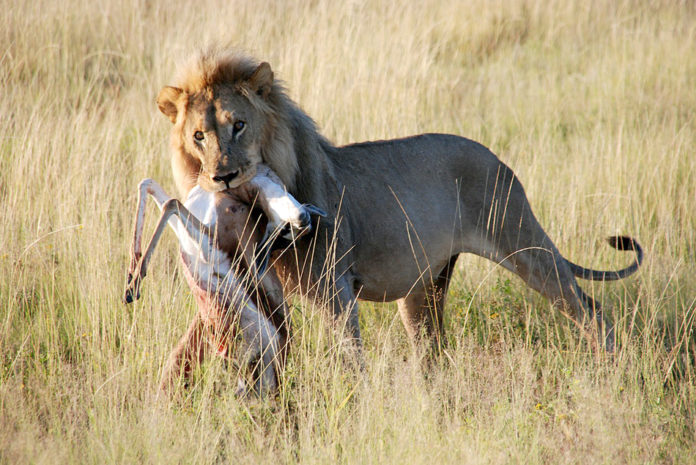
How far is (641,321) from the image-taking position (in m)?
4.75

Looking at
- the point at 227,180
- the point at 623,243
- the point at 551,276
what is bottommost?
the point at 551,276

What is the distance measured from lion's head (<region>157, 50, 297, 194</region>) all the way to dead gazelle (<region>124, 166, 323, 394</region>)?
0.32ft

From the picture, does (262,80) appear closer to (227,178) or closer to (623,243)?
(227,178)

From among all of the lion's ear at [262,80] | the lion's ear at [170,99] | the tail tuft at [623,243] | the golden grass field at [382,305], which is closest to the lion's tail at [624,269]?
the tail tuft at [623,243]

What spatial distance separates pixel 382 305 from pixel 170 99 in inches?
83.8

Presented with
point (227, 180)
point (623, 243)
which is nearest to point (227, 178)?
point (227, 180)

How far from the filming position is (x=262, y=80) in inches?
134

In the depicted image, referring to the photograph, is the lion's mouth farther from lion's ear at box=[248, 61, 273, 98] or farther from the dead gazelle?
lion's ear at box=[248, 61, 273, 98]

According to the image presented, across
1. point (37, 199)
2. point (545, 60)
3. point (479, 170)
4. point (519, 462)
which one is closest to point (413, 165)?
point (479, 170)

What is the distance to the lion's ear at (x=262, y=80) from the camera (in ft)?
11.0

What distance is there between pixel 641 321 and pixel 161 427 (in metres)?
3.20

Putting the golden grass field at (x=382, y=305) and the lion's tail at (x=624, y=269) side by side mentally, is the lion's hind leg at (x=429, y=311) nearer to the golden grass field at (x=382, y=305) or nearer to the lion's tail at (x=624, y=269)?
the golden grass field at (x=382, y=305)

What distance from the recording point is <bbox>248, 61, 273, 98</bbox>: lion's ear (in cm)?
334

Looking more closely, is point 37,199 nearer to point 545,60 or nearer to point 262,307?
point 262,307
